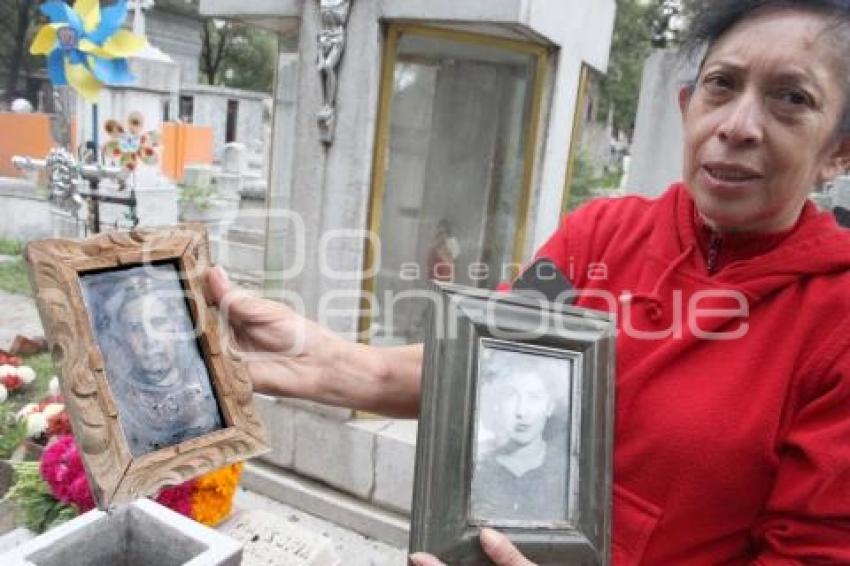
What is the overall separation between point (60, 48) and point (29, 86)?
80.5ft

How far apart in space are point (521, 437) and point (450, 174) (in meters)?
3.69

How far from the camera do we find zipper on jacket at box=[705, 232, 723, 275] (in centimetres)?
131

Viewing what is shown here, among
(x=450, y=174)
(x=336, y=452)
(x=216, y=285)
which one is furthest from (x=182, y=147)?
(x=216, y=285)

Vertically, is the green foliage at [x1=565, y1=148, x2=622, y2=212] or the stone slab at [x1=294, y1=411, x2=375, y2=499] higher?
the green foliage at [x1=565, y1=148, x2=622, y2=212]

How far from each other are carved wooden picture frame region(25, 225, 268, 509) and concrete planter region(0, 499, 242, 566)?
317 millimetres

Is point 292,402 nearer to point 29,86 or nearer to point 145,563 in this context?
point 145,563

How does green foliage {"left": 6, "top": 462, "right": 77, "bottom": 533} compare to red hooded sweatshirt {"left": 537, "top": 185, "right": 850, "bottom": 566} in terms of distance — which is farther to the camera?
green foliage {"left": 6, "top": 462, "right": 77, "bottom": 533}

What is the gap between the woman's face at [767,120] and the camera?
3.67 ft

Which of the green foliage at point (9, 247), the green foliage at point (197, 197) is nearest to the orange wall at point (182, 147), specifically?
the green foliage at point (197, 197)

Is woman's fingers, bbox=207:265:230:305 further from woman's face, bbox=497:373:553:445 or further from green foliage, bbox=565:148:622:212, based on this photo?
green foliage, bbox=565:148:622:212

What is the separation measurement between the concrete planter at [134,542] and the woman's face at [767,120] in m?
1.24

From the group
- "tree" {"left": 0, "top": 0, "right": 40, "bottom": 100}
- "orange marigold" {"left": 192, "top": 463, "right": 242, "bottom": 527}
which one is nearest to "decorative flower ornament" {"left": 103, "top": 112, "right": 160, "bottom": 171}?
"orange marigold" {"left": 192, "top": 463, "right": 242, "bottom": 527}

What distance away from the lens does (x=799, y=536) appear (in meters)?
1.11

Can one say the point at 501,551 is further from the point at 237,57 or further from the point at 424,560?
the point at 237,57
